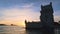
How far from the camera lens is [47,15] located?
3027 inches

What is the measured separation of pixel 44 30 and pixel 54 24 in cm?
615

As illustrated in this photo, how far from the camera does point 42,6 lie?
79.8 m

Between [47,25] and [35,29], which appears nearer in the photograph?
[47,25]

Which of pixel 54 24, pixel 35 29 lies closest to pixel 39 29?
pixel 35 29

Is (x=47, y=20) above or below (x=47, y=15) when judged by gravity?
below

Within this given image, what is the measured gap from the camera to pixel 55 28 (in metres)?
81.4

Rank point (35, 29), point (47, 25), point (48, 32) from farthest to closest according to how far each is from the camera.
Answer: point (35, 29) → point (47, 25) → point (48, 32)

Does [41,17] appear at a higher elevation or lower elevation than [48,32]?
higher

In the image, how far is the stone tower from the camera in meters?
76.7

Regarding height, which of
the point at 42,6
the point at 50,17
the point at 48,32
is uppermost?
the point at 42,6

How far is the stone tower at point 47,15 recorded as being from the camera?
76719mm

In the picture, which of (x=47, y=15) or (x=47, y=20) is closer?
(x=47, y=15)

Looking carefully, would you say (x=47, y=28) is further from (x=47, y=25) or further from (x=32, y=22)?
(x=32, y=22)

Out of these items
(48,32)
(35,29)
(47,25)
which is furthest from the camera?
(35,29)
